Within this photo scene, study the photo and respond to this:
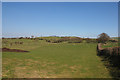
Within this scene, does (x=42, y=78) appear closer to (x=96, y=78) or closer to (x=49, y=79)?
(x=49, y=79)

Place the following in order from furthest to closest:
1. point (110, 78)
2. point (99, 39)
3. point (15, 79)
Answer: point (99, 39) → point (110, 78) → point (15, 79)

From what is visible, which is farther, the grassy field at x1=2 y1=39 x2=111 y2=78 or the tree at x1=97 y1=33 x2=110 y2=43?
the tree at x1=97 y1=33 x2=110 y2=43

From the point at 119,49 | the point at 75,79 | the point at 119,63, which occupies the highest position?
the point at 119,49

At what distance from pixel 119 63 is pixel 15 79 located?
6.88 meters

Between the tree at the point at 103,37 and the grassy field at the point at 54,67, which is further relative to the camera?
the tree at the point at 103,37

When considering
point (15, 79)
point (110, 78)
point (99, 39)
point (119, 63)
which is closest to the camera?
point (15, 79)

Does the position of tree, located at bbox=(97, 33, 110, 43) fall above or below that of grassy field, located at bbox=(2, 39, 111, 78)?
above

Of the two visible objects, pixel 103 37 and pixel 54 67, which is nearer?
pixel 54 67

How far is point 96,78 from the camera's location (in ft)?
19.2

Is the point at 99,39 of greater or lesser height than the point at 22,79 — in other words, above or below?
above

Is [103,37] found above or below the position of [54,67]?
above

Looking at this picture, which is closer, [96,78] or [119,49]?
[96,78]

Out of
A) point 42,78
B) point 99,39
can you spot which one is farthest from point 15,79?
point 99,39

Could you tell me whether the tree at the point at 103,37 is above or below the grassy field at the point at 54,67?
above
